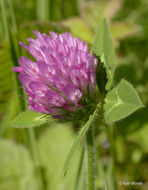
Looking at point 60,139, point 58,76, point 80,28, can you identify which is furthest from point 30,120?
point 80,28

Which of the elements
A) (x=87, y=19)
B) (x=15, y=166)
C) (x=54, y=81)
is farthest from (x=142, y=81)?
(x=54, y=81)

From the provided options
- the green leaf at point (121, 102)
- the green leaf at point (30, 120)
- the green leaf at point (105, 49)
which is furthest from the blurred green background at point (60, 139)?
the green leaf at point (121, 102)

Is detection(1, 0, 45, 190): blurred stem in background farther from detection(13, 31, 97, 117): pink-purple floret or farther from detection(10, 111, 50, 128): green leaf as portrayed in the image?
detection(13, 31, 97, 117): pink-purple floret

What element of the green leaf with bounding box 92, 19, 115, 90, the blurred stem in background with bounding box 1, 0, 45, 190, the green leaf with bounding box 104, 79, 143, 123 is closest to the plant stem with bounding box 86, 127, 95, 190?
the green leaf with bounding box 104, 79, 143, 123

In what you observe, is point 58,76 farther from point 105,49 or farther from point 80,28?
point 80,28

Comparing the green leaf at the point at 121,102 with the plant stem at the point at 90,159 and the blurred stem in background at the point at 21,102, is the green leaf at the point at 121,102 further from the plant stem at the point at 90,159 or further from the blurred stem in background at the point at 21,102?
the blurred stem in background at the point at 21,102

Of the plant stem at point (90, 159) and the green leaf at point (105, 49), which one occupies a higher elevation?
the green leaf at point (105, 49)
